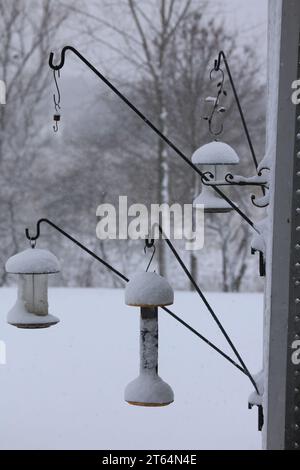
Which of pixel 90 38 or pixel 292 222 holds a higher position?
pixel 90 38

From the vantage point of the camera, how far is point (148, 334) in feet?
5.93

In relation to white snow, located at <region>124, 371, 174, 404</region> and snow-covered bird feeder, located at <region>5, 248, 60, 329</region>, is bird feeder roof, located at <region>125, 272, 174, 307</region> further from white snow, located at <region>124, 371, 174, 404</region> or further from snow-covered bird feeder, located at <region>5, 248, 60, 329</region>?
snow-covered bird feeder, located at <region>5, 248, 60, 329</region>

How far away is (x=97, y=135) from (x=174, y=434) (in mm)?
5877

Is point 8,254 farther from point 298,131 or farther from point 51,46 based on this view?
point 298,131

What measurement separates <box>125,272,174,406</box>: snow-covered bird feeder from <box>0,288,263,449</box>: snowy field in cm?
150

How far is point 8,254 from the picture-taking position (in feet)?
28.7

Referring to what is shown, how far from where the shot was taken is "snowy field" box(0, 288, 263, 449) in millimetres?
3312

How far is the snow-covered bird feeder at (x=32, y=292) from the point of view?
195cm

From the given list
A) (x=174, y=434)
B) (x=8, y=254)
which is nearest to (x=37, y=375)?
(x=174, y=434)
